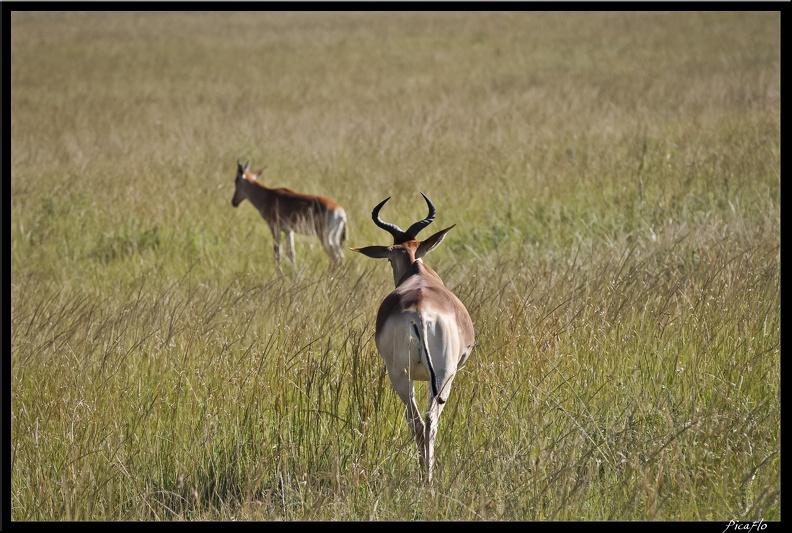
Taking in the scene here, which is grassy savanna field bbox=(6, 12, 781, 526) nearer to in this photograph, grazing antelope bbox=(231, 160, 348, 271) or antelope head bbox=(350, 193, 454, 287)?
grazing antelope bbox=(231, 160, 348, 271)

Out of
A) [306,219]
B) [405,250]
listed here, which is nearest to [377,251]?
[405,250]

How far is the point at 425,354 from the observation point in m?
3.40

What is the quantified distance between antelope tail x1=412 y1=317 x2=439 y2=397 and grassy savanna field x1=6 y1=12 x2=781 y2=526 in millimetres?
262

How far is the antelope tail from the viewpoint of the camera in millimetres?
3355

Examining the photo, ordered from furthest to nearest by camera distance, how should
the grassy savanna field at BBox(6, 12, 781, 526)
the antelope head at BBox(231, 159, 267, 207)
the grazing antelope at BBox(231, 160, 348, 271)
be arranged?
1. the antelope head at BBox(231, 159, 267, 207)
2. the grazing antelope at BBox(231, 160, 348, 271)
3. the grassy savanna field at BBox(6, 12, 781, 526)

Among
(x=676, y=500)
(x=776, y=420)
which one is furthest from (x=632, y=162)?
(x=676, y=500)

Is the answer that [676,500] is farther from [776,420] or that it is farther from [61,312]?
[61,312]

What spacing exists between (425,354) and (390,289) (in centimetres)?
247

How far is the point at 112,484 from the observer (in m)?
3.49

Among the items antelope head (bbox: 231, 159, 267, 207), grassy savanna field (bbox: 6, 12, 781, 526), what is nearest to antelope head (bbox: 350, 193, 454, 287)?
grassy savanna field (bbox: 6, 12, 781, 526)

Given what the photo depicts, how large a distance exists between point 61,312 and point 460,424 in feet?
8.71

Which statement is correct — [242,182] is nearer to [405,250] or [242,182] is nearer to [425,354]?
[405,250]

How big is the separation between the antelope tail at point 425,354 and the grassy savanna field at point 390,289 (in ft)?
0.86

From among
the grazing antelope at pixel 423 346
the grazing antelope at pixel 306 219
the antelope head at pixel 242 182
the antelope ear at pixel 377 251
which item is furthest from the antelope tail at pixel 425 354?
the antelope head at pixel 242 182
